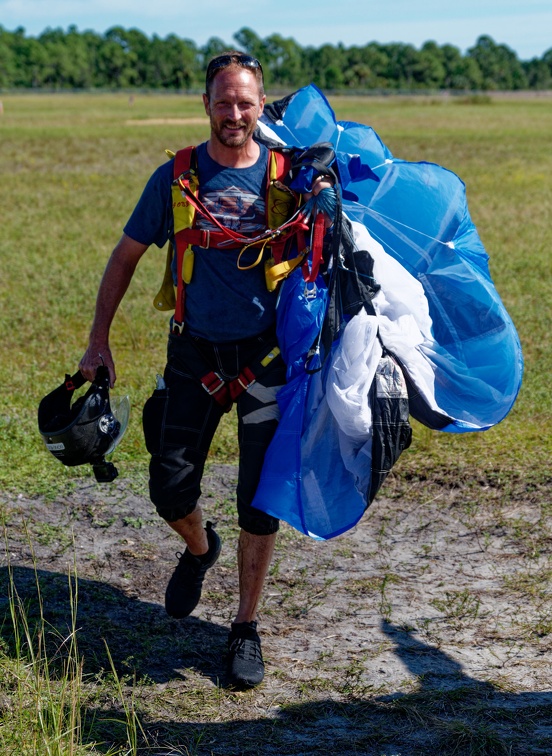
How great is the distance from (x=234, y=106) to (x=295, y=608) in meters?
2.09

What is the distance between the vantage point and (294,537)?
4.77 m

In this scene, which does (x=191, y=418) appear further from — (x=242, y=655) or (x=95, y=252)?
(x=95, y=252)

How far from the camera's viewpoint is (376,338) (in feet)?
11.1

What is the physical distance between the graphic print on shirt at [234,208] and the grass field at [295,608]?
1.43m

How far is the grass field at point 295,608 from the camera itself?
3174mm

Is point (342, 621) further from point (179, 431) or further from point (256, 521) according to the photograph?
point (179, 431)

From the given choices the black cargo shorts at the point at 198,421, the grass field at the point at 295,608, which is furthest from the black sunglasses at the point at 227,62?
the grass field at the point at 295,608

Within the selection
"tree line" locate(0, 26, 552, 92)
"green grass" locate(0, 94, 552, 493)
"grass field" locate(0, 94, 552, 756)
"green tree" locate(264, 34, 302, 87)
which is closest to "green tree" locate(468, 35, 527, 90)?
"tree line" locate(0, 26, 552, 92)

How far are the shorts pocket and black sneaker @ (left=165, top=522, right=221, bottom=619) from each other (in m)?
0.52

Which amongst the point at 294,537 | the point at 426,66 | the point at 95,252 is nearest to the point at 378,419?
the point at 294,537

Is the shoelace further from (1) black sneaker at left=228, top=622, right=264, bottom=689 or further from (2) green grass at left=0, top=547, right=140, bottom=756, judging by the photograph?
(2) green grass at left=0, top=547, right=140, bottom=756

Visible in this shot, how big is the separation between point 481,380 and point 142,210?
4.59 ft

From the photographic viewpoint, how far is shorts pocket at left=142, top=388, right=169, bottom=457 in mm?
3604

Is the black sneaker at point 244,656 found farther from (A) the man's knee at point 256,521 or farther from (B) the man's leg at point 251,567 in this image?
(A) the man's knee at point 256,521
